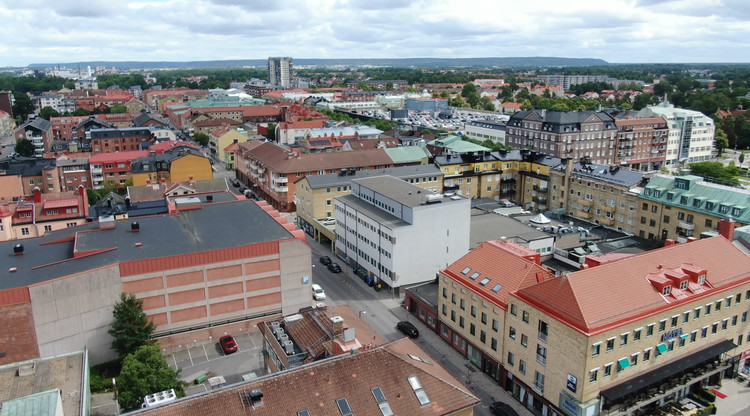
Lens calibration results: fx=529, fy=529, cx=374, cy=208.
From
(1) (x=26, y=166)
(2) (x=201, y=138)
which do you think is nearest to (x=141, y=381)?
(1) (x=26, y=166)

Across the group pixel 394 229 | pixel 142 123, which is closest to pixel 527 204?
pixel 394 229

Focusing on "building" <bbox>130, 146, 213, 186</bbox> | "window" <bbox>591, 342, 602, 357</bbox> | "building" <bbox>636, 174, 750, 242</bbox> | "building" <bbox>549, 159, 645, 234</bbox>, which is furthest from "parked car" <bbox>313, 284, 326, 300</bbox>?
"building" <bbox>130, 146, 213, 186</bbox>

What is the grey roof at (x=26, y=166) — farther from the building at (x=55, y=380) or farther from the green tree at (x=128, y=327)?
the building at (x=55, y=380)

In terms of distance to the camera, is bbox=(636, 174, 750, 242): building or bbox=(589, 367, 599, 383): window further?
bbox=(636, 174, 750, 242): building

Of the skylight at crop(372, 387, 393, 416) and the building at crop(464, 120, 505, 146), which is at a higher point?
the building at crop(464, 120, 505, 146)

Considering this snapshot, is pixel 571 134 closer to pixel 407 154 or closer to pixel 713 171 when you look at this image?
pixel 713 171

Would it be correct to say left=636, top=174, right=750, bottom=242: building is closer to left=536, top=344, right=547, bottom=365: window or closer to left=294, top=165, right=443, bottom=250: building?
left=294, top=165, right=443, bottom=250: building

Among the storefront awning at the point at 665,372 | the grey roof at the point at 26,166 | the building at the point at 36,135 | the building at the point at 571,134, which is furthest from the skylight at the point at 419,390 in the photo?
the building at the point at 36,135
